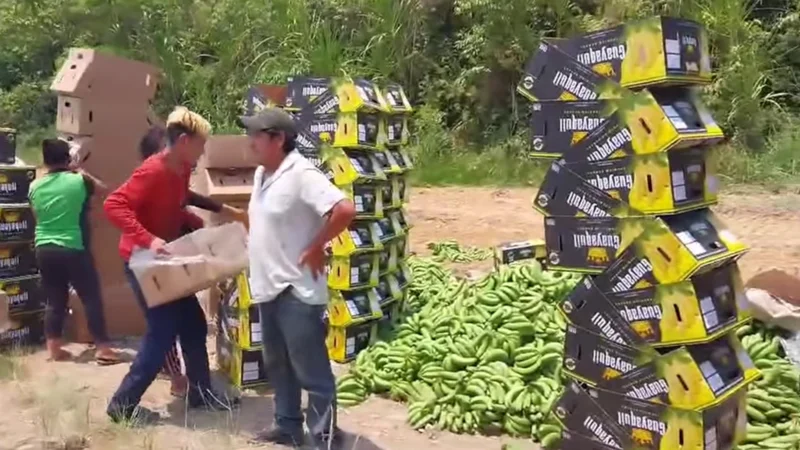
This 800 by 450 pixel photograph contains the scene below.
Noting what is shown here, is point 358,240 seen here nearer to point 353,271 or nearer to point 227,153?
point 353,271

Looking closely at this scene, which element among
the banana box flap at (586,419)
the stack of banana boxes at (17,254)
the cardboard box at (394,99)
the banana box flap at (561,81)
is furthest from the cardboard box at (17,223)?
the banana box flap at (586,419)

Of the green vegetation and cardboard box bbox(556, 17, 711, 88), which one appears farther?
the green vegetation

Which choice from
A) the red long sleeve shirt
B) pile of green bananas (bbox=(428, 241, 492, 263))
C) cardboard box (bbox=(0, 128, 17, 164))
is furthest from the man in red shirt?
pile of green bananas (bbox=(428, 241, 492, 263))

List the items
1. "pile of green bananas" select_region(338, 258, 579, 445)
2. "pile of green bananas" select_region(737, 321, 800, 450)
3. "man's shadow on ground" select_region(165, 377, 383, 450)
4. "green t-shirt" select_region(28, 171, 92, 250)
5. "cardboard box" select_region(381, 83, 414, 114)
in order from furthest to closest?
1. "cardboard box" select_region(381, 83, 414, 114)
2. "green t-shirt" select_region(28, 171, 92, 250)
3. "pile of green bananas" select_region(338, 258, 579, 445)
4. "man's shadow on ground" select_region(165, 377, 383, 450)
5. "pile of green bananas" select_region(737, 321, 800, 450)

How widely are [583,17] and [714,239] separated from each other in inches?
511

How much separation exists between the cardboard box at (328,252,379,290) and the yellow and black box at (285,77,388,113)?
1018 mm

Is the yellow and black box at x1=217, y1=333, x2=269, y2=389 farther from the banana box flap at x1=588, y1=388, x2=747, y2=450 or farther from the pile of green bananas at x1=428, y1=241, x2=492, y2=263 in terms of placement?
the pile of green bananas at x1=428, y1=241, x2=492, y2=263

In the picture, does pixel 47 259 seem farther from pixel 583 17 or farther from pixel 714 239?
pixel 583 17

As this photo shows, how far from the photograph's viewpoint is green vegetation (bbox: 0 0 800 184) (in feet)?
50.1

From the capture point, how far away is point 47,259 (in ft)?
22.2

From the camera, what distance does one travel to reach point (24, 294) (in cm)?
719

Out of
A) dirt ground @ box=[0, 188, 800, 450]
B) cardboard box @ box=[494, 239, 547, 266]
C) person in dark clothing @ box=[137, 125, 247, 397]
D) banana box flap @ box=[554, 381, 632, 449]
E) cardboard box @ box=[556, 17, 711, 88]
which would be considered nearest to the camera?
cardboard box @ box=[556, 17, 711, 88]

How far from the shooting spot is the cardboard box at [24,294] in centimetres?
708

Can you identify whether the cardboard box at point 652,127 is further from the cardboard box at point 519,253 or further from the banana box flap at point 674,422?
the cardboard box at point 519,253
